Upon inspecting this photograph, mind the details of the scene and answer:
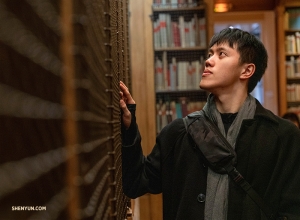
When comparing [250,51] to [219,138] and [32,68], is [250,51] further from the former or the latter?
[32,68]

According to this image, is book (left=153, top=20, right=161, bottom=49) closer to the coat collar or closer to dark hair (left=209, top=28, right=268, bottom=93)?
dark hair (left=209, top=28, right=268, bottom=93)

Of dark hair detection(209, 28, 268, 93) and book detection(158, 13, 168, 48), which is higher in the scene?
book detection(158, 13, 168, 48)

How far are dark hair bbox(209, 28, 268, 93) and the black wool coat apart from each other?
0.21 meters

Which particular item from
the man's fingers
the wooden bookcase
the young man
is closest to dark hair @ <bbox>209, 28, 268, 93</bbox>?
the young man

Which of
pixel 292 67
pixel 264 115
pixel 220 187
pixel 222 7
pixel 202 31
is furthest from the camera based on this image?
pixel 292 67

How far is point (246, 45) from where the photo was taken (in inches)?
69.3

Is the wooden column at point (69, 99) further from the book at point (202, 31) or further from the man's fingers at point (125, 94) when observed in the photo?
the book at point (202, 31)

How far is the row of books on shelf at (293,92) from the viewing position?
5.25 m

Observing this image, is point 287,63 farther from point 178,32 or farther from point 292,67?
point 178,32

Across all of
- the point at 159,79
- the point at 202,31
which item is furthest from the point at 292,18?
the point at 159,79

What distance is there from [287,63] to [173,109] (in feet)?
6.18

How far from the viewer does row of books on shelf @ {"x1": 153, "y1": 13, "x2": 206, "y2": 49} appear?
4.11 m

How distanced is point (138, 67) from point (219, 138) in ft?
8.08

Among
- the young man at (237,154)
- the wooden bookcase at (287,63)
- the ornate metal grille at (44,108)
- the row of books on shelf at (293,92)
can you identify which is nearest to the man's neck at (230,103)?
the young man at (237,154)
